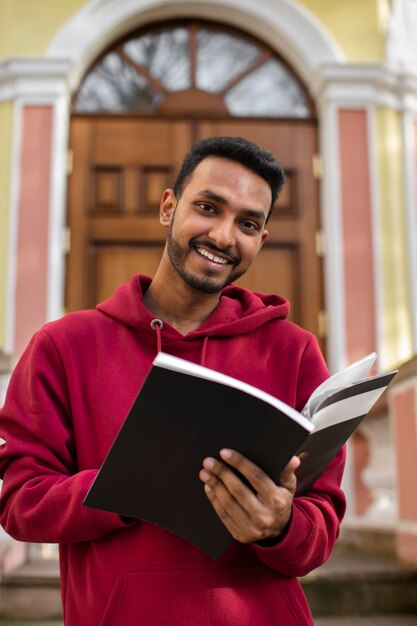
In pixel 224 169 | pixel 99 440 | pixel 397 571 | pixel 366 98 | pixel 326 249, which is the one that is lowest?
pixel 397 571

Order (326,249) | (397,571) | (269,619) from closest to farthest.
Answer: (269,619) → (397,571) → (326,249)

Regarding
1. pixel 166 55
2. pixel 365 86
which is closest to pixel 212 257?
pixel 365 86

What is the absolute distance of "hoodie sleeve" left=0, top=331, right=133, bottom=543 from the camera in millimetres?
1109

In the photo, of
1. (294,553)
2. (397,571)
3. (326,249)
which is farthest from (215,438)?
(326,249)

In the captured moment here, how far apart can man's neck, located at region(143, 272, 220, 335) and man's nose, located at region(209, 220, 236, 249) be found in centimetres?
12

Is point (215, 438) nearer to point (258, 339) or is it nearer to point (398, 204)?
point (258, 339)

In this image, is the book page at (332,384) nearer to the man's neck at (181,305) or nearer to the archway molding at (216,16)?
the man's neck at (181,305)

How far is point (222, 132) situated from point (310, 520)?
4.31 meters

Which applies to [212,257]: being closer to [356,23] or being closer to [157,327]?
[157,327]

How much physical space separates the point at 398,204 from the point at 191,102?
4.97 ft

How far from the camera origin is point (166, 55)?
5.30 metres

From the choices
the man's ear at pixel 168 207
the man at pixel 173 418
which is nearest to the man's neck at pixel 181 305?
the man at pixel 173 418

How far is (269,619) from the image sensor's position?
1.16 meters

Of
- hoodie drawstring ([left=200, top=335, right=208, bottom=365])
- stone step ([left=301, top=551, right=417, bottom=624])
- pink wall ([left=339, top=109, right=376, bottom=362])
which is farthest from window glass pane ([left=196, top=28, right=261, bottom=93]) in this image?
hoodie drawstring ([left=200, top=335, right=208, bottom=365])
